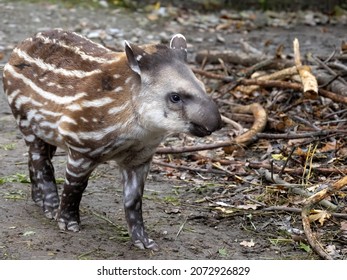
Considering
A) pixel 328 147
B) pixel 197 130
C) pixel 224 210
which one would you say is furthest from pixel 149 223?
pixel 328 147

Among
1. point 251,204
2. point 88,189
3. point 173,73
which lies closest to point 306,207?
point 251,204

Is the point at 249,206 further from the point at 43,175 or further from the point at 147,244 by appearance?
the point at 43,175

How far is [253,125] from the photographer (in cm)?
806

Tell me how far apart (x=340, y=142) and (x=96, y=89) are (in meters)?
3.09

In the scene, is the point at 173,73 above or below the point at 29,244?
above

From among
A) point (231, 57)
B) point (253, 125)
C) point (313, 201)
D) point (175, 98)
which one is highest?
point (175, 98)

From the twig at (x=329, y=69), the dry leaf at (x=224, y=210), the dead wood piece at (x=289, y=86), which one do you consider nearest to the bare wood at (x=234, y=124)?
the dead wood piece at (x=289, y=86)

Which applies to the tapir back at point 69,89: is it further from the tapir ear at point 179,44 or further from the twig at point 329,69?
the twig at point 329,69

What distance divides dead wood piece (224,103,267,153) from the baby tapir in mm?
2115

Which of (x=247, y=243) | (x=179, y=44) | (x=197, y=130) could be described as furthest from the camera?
(x=247, y=243)

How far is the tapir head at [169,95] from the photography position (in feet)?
16.4

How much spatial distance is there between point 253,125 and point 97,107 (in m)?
3.03

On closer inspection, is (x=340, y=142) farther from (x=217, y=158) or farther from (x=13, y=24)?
(x=13, y=24)

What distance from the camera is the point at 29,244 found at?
5.44 metres
